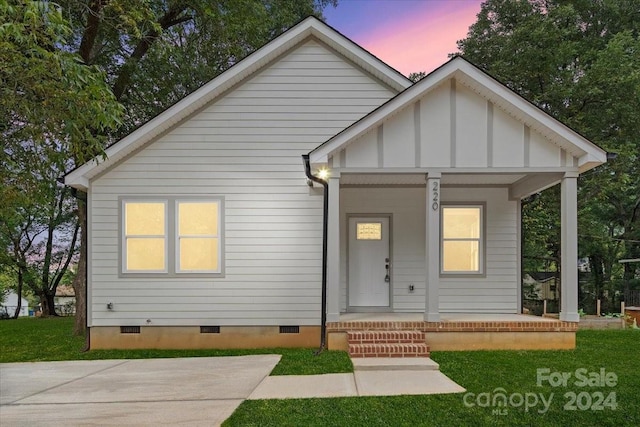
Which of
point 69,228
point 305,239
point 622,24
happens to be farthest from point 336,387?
point 69,228

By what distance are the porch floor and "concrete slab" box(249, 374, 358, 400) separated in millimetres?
1751

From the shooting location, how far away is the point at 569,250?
6.62 m

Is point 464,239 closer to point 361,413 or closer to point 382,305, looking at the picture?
point 382,305

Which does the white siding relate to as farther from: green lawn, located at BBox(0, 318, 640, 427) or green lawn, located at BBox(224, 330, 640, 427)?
green lawn, located at BBox(224, 330, 640, 427)

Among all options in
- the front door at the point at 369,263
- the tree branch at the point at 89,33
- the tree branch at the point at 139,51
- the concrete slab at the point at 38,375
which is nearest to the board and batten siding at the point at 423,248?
the front door at the point at 369,263

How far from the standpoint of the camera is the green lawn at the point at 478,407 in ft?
12.4

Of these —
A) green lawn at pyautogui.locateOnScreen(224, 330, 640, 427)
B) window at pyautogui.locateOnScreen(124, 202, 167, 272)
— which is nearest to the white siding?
green lawn at pyautogui.locateOnScreen(224, 330, 640, 427)

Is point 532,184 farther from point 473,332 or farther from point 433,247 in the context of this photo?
point 473,332

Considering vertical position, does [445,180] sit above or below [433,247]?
above

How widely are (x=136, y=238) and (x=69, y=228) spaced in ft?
53.7

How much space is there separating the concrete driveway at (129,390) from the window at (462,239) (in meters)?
4.15

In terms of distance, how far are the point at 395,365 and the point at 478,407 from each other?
1620 mm

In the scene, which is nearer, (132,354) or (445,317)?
(132,354)

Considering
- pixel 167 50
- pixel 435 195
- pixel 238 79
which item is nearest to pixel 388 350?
pixel 435 195
